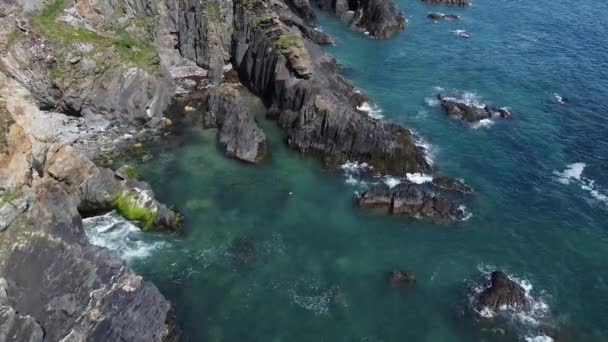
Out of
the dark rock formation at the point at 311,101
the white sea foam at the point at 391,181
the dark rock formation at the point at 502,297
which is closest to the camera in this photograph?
the dark rock formation at the point at 502,297

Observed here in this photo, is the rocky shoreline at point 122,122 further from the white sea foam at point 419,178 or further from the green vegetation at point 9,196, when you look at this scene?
the white sea foam at point 419,178

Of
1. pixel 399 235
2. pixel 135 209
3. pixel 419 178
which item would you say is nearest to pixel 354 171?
pixel 419 178

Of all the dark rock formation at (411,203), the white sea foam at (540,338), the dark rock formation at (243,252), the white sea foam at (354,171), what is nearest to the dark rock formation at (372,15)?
the white sea foam at (354,171)

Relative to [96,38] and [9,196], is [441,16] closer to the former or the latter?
[96,38]

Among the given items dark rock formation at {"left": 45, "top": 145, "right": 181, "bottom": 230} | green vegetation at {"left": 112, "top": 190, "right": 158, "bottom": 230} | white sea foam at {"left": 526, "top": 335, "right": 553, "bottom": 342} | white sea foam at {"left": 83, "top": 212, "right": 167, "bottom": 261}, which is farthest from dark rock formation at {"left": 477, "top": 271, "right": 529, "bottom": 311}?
green vegetation at {"left": 112, "top": 190, "right": 158, "bottom": 230}

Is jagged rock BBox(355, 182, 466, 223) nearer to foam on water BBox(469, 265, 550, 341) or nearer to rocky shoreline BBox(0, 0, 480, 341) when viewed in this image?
rocky shoreline BBox(0, 0, 480, 341)

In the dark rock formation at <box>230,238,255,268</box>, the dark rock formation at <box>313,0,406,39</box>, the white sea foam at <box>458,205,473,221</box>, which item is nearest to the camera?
the dark rock formation at <box>230,238,255,268</box>
